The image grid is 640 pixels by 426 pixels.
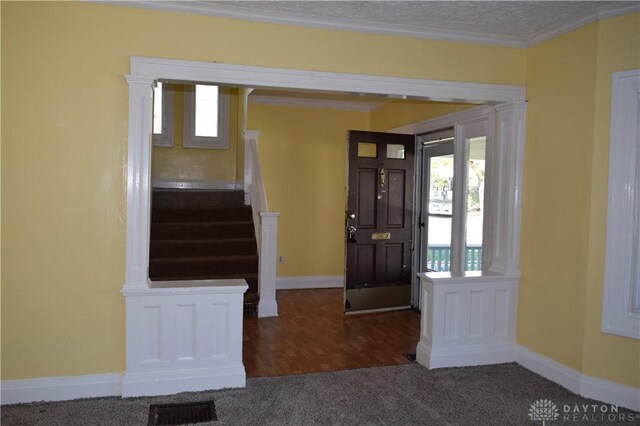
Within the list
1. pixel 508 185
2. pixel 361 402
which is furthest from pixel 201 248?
pixel 508 185

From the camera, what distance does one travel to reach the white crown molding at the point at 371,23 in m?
3.33

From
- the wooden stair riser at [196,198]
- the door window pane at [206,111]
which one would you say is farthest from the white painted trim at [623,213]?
the door window pane at [206,111]

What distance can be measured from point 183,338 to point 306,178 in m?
3.90

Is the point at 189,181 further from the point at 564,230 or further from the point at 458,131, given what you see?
Answer: the point at 564,230

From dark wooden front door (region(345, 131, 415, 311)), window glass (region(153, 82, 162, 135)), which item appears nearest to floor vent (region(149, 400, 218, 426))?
dark wooden front door (region(345, 131, 415, 311))

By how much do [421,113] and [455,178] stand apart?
0.95 meters

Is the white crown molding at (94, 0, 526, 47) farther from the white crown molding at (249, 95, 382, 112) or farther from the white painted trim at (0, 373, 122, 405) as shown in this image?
the white crown molding at (249, 95, 382, 112)

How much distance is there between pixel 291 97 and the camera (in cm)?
683

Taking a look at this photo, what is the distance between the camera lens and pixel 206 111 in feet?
23.7

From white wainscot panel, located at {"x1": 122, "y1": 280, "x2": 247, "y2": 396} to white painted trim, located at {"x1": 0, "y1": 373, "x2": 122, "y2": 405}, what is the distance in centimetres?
12

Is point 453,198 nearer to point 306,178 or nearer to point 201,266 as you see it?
point 306,178

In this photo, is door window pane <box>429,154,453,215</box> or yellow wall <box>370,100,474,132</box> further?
door window pane <box>429,154,453,215</box>

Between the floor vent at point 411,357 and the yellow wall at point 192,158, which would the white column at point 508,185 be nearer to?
the floor vent at point 411,357

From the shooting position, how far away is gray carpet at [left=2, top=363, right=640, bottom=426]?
10.1ft
